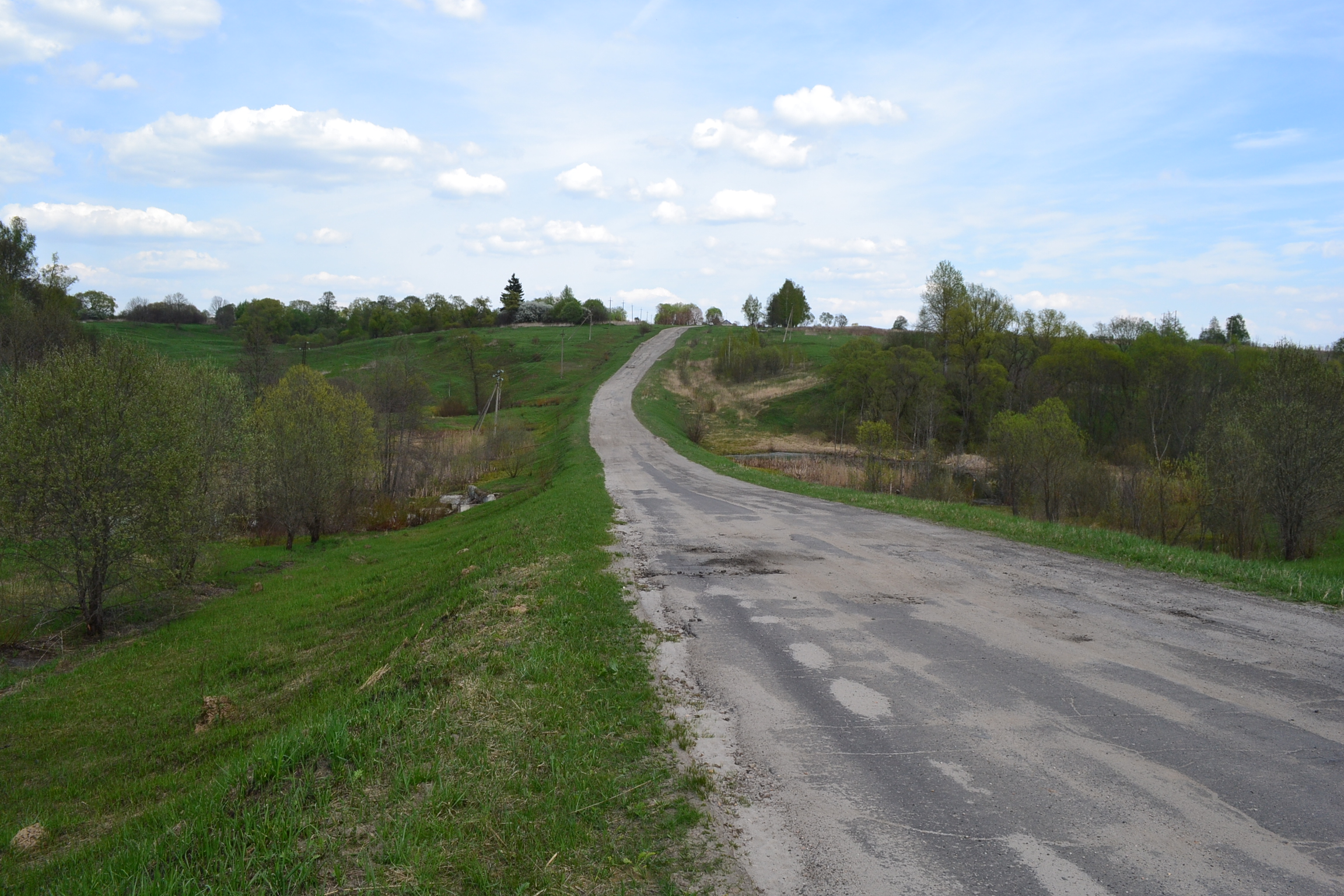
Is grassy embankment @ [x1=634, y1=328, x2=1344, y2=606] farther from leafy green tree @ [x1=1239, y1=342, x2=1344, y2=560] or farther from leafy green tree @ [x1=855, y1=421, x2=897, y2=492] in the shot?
leafy green tree @ [x1=855, y1=421, x2=897, y2=492]

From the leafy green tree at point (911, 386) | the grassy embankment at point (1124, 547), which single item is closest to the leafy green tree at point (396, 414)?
the grassy embankment at point (1124, 547)

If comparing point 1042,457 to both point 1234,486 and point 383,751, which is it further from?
point 383,751

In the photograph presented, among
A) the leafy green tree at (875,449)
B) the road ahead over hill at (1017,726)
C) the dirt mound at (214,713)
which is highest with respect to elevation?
the road ahead over hill at (1017,726)

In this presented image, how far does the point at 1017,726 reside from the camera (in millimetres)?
6688

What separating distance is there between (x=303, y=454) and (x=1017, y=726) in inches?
1278

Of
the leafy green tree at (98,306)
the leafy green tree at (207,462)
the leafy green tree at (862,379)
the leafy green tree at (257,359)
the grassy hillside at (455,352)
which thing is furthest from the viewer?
the leafy green tree at (98,306)

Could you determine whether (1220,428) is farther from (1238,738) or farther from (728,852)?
(728,852)

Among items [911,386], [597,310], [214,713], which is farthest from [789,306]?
[214,713]

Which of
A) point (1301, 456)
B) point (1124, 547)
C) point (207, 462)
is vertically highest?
point (1301, 456)

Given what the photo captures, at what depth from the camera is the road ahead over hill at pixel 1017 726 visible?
4.69m

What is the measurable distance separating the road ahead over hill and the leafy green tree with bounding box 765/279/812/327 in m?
129

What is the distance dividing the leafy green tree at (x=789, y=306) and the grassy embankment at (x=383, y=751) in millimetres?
127210

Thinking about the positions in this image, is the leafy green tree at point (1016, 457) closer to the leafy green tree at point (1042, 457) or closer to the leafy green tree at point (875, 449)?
the leafy green tree at point (1042, 457)

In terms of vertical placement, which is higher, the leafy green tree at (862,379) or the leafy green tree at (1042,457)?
the leafy green tree at (862,379)
